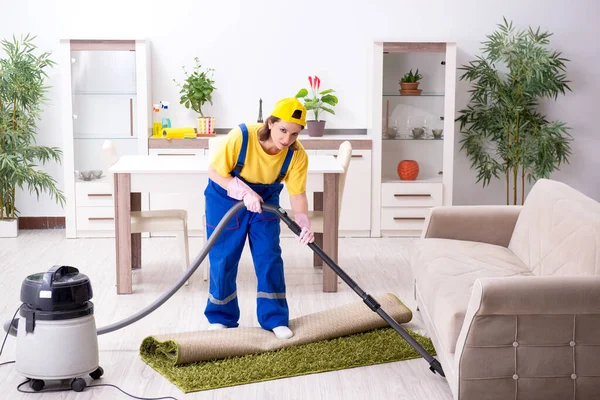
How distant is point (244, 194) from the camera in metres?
3.32

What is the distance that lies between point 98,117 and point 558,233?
12.2 ft

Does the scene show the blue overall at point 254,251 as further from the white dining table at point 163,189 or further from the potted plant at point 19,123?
the potted plant at point 19,123

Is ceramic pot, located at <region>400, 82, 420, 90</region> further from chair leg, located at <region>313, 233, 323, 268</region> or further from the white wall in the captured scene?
chair leg, located at <region>313, 233, 323, 268</region>

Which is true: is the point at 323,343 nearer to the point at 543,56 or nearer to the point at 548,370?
Answer: the point at 548,370

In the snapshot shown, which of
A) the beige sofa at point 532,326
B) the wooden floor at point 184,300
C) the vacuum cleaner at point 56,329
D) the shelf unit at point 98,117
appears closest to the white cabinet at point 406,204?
the wooden floor at point 184,300

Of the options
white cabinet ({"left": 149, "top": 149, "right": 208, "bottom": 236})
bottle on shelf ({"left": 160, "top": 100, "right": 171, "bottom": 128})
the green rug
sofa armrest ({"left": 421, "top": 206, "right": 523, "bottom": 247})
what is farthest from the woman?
bottle on shelf ({"left": 160, "top": 100, "right": 171, "bottom": 128})

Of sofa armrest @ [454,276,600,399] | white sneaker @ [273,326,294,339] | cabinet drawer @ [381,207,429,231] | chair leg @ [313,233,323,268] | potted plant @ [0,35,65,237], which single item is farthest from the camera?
cabinet drawer @ [381,207,429,231]

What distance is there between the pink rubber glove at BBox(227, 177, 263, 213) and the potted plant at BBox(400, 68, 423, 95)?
2814mm

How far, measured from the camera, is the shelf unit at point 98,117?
5805mm

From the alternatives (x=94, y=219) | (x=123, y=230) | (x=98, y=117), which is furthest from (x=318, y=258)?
(x=98, y=117)

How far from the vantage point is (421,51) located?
19.2ft

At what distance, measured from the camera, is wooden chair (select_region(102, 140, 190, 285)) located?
4.50 meters

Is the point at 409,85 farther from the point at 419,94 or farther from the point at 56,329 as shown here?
the point at 56,329

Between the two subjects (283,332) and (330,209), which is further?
(330,209)
